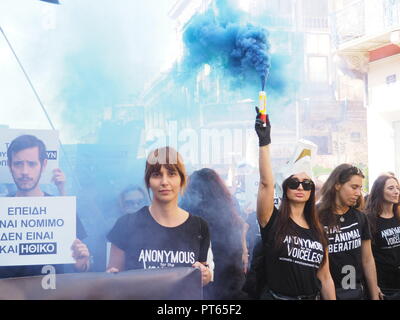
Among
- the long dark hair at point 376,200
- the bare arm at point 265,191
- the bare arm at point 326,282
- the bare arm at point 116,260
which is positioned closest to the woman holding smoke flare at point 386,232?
the long dark hair at point 376,200

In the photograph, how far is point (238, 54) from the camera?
3.27 m

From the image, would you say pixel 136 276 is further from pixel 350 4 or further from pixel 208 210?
pixel 350 4

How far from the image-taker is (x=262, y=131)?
3.25 metres

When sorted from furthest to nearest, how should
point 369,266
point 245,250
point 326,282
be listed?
1. point 369,266
2. point 245,250
3. point 326,282

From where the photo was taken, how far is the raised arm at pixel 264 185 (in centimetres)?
319

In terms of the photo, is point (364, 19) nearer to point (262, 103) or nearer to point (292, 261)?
point (262, 103)

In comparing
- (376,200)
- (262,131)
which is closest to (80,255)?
(262,131)

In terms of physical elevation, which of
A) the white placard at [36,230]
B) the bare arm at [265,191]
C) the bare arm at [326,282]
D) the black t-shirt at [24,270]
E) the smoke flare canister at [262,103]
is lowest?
the bare arm at [326,282]

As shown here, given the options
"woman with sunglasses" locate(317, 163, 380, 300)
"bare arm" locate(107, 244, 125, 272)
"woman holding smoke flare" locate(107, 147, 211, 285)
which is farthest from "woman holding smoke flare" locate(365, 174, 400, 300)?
"bare arm" locate(107, 244, 125, 272)

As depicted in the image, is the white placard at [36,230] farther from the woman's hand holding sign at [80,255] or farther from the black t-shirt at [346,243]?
the black t-shirt at [346,243]

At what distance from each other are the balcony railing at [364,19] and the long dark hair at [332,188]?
0.76 meters

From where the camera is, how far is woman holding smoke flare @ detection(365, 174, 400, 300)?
3605 mm

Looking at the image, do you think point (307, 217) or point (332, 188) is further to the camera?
point (332, 188)

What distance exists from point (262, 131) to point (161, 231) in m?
0.80
